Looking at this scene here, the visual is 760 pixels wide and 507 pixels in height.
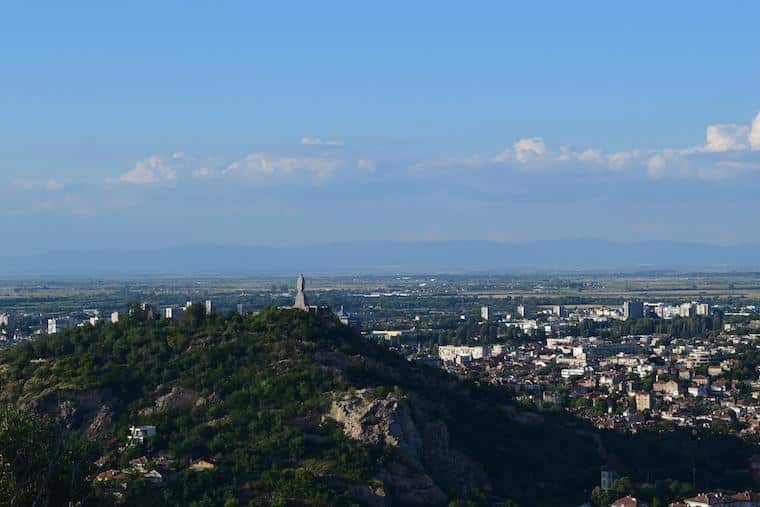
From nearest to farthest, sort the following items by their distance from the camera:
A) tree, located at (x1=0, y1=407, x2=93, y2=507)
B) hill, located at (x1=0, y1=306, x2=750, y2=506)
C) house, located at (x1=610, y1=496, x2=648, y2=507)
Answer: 1. tree, located at (x1=0, y1=407, x2=93, y2=507)
2. hill, located at (x1=0, y1=306, x2=750, y2=506)
3. house, located at (x1=610, y1=496, x2=648, y2=507)

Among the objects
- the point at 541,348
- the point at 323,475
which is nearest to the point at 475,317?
the point at 541,348

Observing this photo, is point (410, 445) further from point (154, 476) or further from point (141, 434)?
point (141, 434)

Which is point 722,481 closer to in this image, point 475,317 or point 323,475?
→ point 323,475

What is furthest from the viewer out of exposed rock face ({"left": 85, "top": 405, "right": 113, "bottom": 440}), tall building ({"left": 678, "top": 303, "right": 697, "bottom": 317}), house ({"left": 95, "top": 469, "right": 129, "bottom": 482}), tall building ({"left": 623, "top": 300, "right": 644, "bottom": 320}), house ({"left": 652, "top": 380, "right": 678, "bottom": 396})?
tall building ({"left": 678, "top": 303, "right": 697, "bottom": 317})

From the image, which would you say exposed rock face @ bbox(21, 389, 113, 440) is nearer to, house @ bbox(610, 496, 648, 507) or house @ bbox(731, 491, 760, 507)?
house @ bbox(610, 496, 648, 507)

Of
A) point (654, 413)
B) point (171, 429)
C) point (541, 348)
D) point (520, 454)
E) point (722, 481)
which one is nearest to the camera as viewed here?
point (171, 429)

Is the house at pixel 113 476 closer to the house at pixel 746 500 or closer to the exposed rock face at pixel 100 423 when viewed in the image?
the exposed rock face at pixel 100 423

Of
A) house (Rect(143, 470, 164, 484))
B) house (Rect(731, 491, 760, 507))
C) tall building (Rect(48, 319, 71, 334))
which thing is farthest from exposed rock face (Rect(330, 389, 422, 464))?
tall building (Rect(48, 319, 71, 334))
